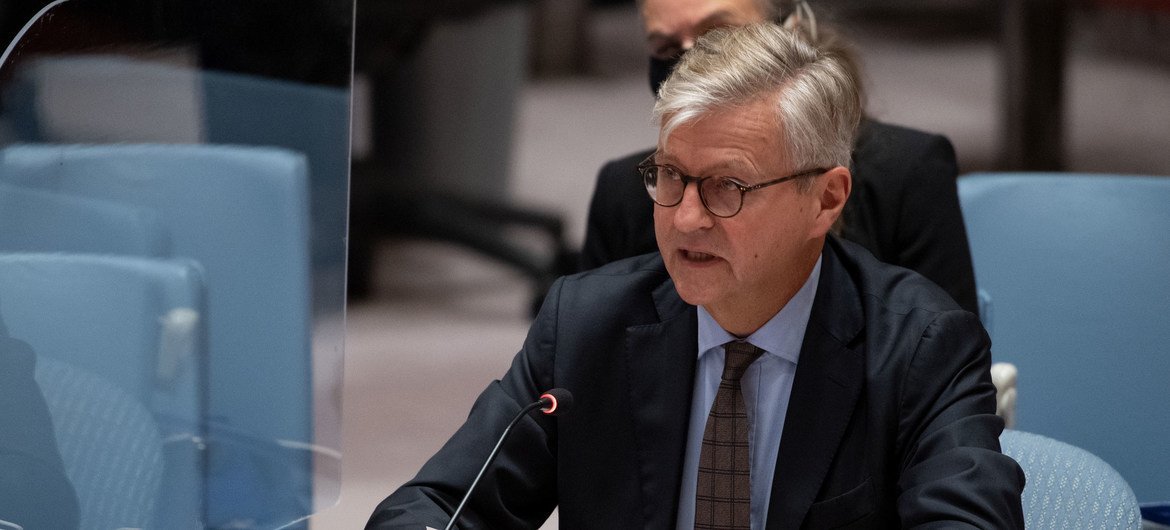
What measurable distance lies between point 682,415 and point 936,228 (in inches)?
28.3

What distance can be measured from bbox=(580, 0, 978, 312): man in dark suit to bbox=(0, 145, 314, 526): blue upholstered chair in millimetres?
498

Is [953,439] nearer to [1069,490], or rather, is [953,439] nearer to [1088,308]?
[1069,490]

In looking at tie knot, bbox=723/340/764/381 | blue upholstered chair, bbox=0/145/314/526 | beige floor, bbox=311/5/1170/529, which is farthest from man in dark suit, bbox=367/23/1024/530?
beige floor, bbox=311/5/1170/529

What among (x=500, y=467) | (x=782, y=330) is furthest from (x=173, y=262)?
(x=782, y=330)

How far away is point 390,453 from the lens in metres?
3.64

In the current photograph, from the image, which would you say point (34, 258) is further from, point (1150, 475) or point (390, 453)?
point (390, 453)

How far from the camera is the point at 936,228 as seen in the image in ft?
7.23

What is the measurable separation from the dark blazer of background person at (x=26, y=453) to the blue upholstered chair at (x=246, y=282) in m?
0.27

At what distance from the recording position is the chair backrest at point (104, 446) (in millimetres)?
1627

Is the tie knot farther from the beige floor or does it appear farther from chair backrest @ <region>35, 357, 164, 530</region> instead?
the beige floor

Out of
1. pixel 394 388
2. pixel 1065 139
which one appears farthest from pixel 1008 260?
pixel 1065 139

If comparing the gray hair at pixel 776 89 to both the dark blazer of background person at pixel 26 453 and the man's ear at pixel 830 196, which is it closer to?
the man's ear at pixel 830 196

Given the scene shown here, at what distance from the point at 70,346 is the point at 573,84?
5.48 metres

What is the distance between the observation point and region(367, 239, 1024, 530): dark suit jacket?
1.56 meters
